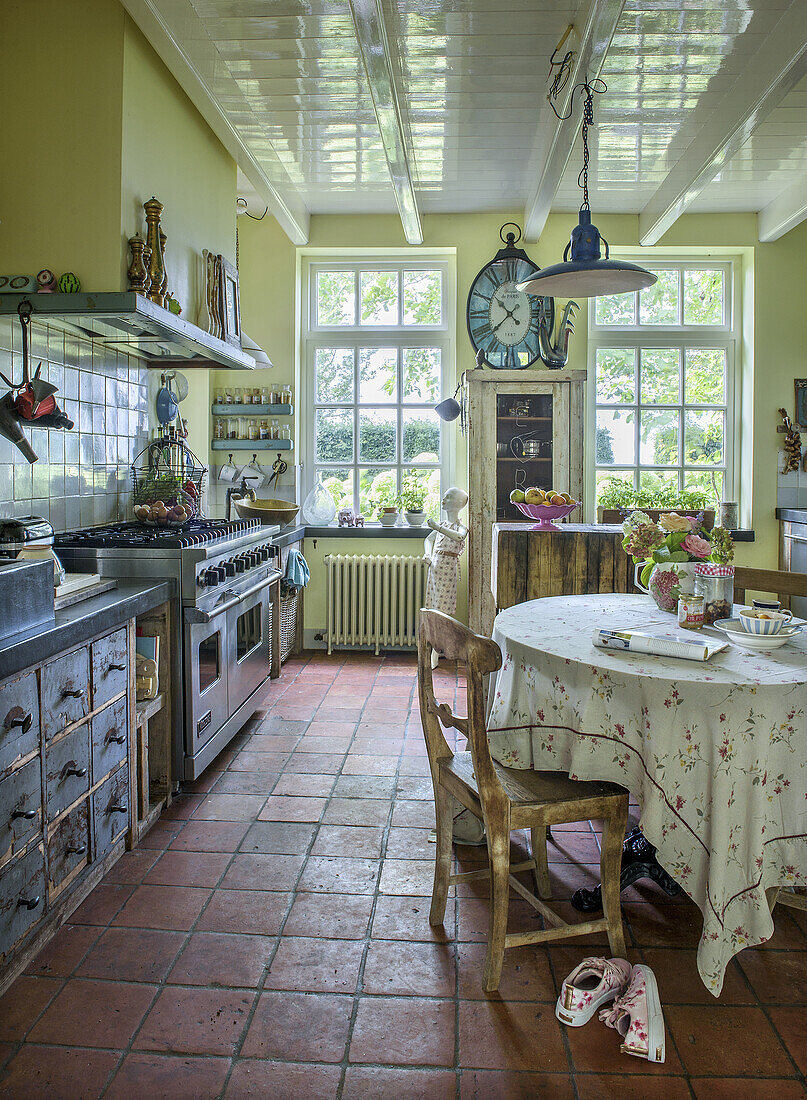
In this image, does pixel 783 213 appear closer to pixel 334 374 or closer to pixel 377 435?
pixel 377 435

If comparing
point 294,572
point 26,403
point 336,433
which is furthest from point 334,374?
point 26,403

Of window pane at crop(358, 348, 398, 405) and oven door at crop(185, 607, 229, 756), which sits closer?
oven door at crop(185, 607, 229, 756)

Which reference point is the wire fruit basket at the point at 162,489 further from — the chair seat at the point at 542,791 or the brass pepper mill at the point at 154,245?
the chair seat at the point at 542,791

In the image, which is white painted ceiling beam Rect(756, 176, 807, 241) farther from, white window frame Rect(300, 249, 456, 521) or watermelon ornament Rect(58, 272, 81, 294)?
watermelon ornament Rect(58, 272, 81, 294)

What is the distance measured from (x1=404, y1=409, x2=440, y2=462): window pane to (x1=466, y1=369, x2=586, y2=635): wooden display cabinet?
613 millimetres

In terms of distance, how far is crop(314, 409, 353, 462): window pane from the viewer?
19.0ft

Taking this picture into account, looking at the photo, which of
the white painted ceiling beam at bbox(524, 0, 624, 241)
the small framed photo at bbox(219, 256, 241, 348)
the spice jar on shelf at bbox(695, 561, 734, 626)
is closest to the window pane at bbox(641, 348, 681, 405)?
the white painted ceiling beam at bbox(524, 0, 624, 241)

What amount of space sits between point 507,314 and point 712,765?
4172 millimetres

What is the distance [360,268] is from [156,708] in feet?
13.0

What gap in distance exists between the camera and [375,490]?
19.0ft

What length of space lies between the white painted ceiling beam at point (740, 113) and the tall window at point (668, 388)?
69 centimetres

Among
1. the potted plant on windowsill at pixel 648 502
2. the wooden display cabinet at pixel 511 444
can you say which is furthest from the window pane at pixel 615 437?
the wooden display cabinet at pixel 511 444

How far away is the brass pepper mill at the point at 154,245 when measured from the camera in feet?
10.3

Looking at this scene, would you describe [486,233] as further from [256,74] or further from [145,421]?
[145,421]
